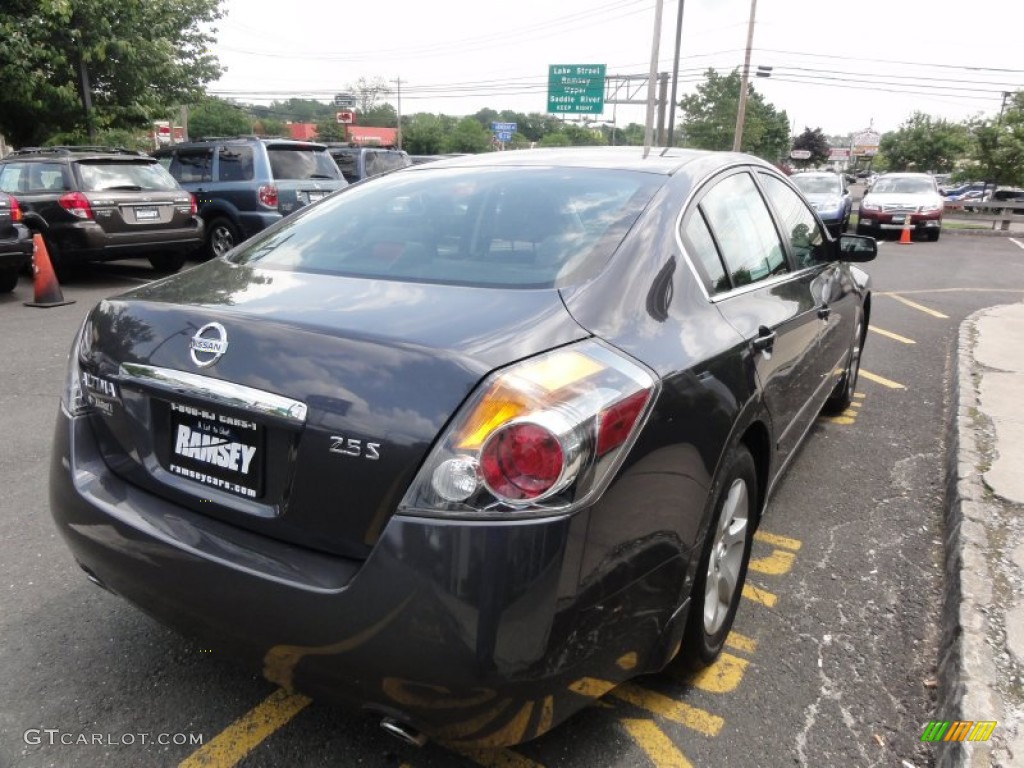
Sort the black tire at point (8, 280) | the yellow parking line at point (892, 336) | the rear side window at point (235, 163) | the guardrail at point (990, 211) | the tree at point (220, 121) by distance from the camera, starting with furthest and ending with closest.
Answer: the tree at point (220, 121) → the guardrail at point (990, 211) → the rear side window at point (235, 163) → the black tire at point (8, 280) → the yellow parking line at point (892, 336)

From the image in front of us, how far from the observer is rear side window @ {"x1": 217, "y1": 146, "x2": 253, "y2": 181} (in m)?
10.8

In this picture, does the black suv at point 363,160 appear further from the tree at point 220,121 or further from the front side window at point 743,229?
the tree at point 220,121

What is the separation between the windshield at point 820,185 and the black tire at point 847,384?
540 inches

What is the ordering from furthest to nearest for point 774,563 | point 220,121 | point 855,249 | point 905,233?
point 220,121 < point 905,233 < point 855,249 < point 774,563

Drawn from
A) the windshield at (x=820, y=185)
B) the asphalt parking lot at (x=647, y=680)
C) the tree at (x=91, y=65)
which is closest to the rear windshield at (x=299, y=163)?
the tree at (x=91, y=65)

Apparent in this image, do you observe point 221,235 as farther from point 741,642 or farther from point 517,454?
point 517,454

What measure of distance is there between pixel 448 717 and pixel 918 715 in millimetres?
1612

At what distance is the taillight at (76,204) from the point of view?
8.96m

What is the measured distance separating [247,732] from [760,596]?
1.95 meters

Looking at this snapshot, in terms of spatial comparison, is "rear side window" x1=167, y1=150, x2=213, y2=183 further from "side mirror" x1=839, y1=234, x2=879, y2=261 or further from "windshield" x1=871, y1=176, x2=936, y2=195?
"windshield" x1=871, y1=176, x2=936, y2=195

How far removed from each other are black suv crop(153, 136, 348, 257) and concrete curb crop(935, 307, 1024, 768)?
9052 millimetres

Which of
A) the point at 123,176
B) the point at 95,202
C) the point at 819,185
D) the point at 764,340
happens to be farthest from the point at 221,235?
the point at 819,185

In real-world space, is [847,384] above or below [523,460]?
below

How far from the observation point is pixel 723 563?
249cm
